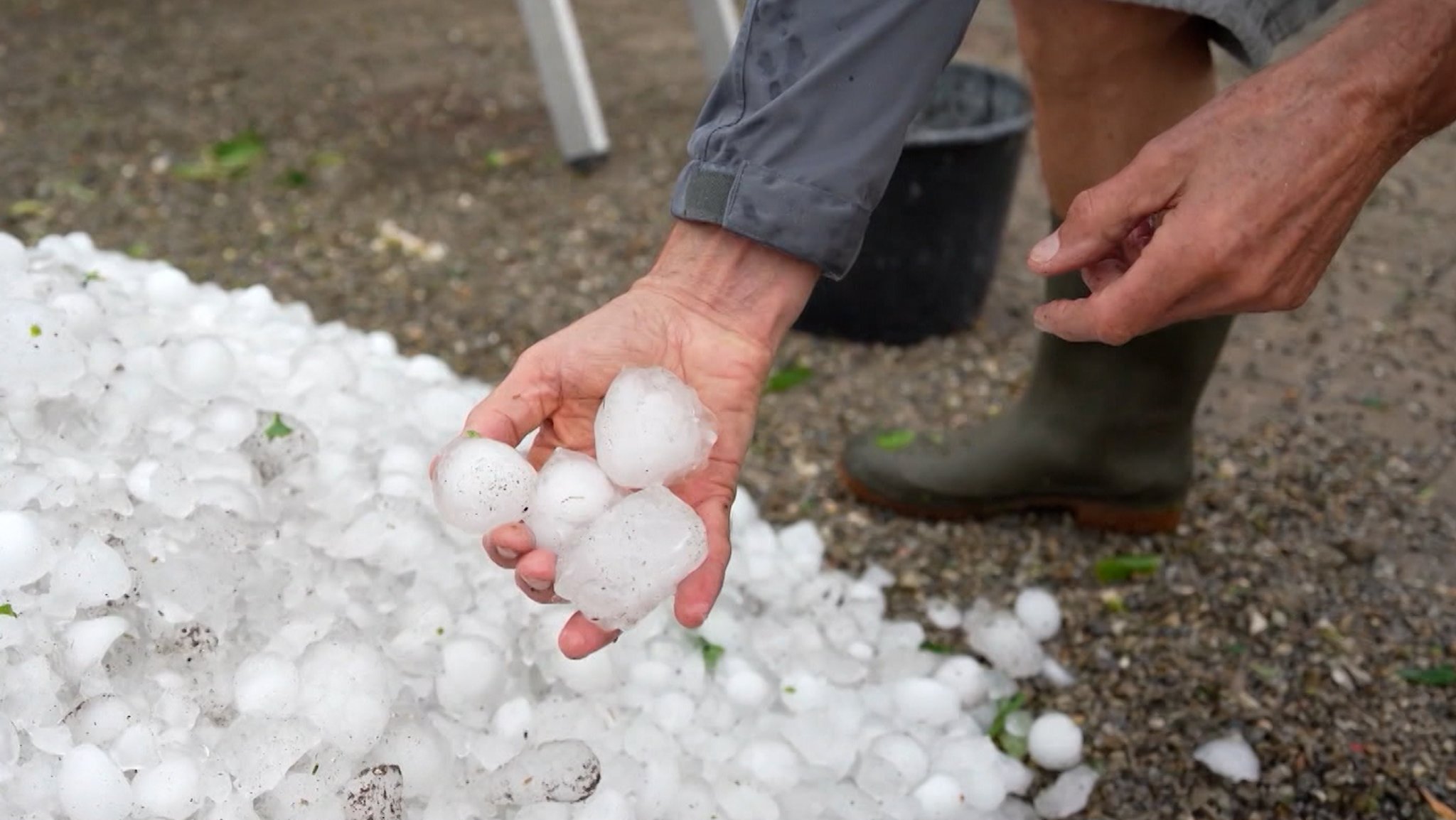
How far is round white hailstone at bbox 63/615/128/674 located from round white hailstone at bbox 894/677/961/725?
0.90 metres

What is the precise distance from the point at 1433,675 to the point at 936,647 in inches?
24.9

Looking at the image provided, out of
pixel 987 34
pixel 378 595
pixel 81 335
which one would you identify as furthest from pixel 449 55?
pixel 378 595

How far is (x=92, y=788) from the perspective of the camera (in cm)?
107

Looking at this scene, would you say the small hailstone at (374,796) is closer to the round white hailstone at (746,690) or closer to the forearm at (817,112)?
the round white hailstone at (746,690)

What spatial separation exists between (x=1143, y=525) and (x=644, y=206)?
1.55 meters

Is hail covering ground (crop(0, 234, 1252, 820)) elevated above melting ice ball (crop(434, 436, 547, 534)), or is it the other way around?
melting ice ball (crop(434, 436, 547, 534))

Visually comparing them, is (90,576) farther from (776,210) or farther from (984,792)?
(984,792)

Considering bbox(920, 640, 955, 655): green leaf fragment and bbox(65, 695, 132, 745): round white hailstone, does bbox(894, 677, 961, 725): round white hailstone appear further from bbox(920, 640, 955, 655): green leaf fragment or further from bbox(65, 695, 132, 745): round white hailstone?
bbox(65, 695, 132, 745): round white hailstone

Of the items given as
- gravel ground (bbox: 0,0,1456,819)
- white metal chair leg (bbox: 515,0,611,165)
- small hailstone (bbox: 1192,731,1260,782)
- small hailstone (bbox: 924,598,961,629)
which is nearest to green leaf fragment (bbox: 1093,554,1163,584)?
gravel ground (bbox: 0,0,1456,819)

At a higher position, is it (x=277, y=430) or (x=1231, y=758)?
(x=277, y=430)

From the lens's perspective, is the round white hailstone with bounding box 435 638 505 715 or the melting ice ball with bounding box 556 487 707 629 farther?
the round white hailstone with bounding box 435 638 505 715

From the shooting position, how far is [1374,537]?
1.83 m

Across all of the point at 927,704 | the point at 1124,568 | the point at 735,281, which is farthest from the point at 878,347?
the point at 735,281

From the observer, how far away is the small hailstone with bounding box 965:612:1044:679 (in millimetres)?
1625
